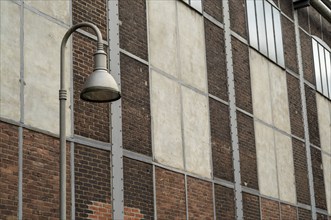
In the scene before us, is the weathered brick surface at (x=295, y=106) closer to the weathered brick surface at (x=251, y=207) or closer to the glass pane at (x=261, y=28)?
the glass pane at (x=261, y=28)

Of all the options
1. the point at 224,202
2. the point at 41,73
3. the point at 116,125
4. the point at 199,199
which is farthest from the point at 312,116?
the point at 41,73

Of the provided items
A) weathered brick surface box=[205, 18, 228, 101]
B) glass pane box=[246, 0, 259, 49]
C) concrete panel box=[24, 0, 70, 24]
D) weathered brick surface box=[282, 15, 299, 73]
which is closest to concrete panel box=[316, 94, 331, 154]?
weathered brick surface box=[282, 15, 299, 73]

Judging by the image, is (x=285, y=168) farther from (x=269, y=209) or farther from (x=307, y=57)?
(x=307, y=57)

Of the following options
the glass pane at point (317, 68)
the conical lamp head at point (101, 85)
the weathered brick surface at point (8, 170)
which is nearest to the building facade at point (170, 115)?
the weathered brick surface at point (8, 170)

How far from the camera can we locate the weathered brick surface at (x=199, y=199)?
17.8m

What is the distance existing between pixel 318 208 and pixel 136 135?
37.0 feet

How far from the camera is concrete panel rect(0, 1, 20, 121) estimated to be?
12836mm

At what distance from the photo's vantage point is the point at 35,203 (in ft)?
42.6

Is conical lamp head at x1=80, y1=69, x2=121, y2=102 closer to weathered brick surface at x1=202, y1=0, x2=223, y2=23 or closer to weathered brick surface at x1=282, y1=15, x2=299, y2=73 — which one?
weathered brick surface at x1=202, y1=0, x2=223, y2=23

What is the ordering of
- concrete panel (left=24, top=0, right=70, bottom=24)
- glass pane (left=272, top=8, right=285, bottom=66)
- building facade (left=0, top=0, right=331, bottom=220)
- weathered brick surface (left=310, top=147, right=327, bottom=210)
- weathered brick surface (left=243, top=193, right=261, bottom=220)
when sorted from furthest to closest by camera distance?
weathered brick surface (left=310, top=147, right=327, bottom=210), glass pane (left=272, top=8, right=285, bottom=66), weathered brick surface (left=243, top=193, right=261, bottom=220), concrete panel (left=24, top=0, right=70, bottom=24), building facade (left=0, top=0, right=331, bottom=220)

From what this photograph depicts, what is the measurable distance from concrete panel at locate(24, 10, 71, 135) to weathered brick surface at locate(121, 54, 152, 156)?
81.3 inches

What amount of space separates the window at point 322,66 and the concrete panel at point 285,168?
4.53 metres

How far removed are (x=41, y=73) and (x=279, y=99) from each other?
39.4 ft

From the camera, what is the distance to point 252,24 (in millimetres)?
23109
